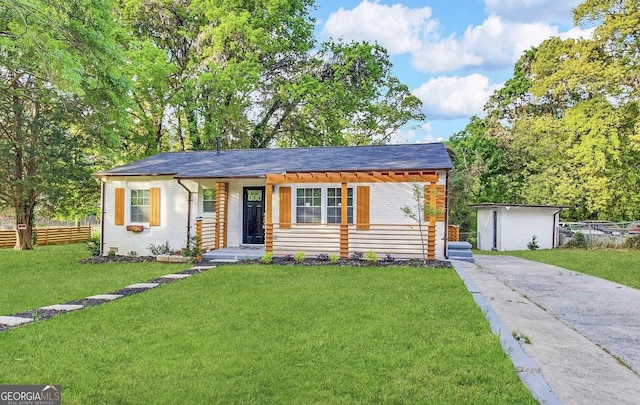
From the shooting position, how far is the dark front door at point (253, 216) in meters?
13.6

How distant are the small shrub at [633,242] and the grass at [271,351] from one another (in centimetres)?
1404

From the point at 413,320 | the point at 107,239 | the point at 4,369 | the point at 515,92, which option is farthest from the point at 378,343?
the point at 515,92

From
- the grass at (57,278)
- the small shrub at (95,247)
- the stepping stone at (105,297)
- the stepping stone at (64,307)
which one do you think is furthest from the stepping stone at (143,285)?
the small shrub at (95,247)

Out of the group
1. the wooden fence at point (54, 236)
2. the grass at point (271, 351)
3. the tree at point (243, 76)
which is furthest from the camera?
the wooden fence at point (54, 236)

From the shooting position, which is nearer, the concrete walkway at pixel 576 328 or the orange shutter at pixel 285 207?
the concrete walkway at pixel 576 328

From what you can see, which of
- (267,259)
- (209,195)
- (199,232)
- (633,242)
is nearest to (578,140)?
(633,242)

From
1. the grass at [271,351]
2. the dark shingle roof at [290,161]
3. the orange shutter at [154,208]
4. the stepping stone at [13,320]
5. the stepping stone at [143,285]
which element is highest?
the dark shingle roof at [290,161]

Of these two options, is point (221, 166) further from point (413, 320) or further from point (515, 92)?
point (515, 92)

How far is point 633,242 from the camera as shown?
672 inches

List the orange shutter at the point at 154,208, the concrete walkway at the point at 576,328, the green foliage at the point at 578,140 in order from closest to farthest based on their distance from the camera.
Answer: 1. the concrete walkway at the point at 576,328
2. the orange shutter at the point at 154,208
3. the green foliage at the point at 578,140

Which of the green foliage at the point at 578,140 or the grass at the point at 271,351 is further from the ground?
the green foliage at the point at 578,140

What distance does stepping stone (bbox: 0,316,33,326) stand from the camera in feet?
17.8

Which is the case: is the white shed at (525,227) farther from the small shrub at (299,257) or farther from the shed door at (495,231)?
the small shrub at (299,257)

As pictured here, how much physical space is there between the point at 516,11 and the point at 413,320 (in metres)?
13.1
